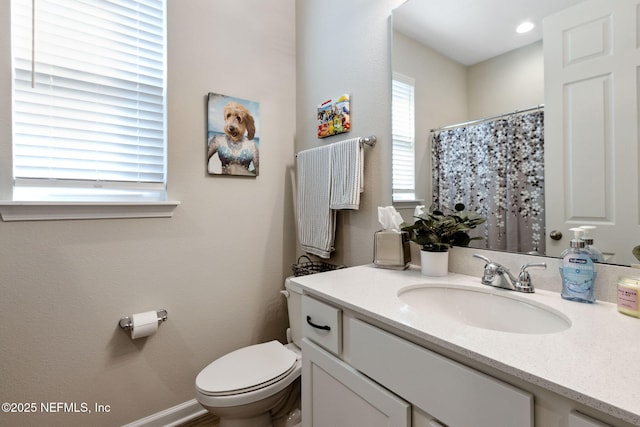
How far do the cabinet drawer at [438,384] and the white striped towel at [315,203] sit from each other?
2.79 feet

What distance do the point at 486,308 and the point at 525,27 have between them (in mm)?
928

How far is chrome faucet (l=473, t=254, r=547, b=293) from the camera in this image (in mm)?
911

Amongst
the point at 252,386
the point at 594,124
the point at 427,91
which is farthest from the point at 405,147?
the point at 252,386

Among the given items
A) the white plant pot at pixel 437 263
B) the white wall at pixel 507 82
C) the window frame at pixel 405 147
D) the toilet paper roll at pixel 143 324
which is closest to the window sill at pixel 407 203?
the window frame at pixel 405 147

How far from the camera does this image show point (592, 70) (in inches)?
32.5

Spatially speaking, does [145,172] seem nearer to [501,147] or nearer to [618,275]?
[501,147]

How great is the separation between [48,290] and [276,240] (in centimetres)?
113

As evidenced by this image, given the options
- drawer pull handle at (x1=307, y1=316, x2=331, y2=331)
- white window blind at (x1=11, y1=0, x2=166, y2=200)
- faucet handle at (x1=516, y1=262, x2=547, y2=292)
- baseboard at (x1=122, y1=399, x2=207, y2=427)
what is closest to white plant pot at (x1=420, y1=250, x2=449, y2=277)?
faucet handle at (x1=516, y1=262, x2=547, y2=292)

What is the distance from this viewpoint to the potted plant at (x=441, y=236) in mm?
1101

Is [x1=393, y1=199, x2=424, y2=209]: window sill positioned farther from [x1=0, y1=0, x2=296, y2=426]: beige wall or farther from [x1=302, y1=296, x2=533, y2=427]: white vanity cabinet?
[x1=0, y1=0, x2=296, y2=426]: beige wall

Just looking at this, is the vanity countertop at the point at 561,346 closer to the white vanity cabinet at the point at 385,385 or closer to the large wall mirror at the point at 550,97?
the white vanity cabinet at the point at 385,385

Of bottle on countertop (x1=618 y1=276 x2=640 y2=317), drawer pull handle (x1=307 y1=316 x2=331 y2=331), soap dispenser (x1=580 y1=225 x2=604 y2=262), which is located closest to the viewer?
bottle on countertop (x1=618 y1=276 x2=640 y2=317)

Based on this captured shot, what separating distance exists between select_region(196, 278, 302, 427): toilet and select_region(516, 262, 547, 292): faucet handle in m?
0.87

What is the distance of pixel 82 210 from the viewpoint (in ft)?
4.41
